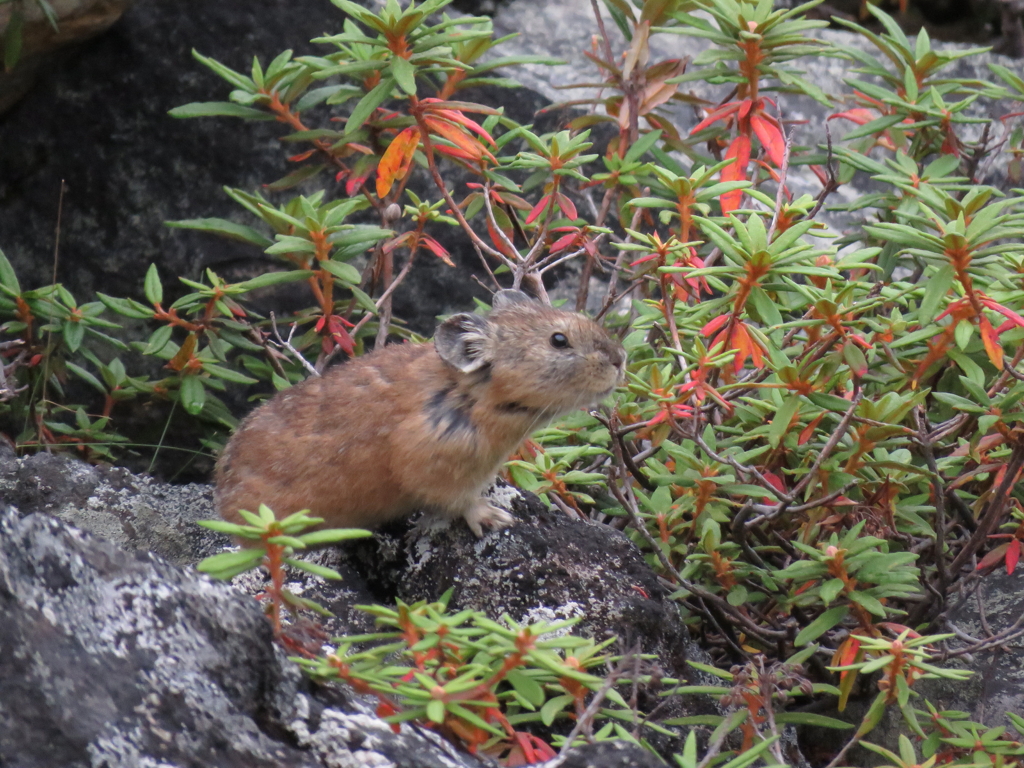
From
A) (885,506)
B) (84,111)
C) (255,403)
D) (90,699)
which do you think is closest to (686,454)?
(885,506)

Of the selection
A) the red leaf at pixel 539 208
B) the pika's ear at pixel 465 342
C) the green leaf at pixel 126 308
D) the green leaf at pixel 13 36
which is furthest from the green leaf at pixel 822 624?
the green leaf at pixel 13 36

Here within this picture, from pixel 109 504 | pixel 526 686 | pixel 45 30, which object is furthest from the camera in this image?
pixel 45 30

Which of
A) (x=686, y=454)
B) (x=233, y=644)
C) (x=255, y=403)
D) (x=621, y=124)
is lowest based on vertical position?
(x=255, y=403)

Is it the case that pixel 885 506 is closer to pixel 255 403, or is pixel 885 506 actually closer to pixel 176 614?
pixel 176 614

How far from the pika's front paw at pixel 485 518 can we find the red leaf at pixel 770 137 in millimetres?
2091

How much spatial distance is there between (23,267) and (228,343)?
1995mm

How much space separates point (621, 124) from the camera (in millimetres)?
5578

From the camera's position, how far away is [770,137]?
5055 millimetres

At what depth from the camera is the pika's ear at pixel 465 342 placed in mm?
4488

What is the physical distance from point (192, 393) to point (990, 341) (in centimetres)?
367

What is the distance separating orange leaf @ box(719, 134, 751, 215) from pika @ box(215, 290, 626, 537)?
897 mm

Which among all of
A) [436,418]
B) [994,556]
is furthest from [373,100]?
[994,556]

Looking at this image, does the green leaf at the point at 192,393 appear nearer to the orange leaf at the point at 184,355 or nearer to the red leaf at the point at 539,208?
the orange leaf at the point at 184,355

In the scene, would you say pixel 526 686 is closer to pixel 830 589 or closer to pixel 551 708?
pixel 551 708
